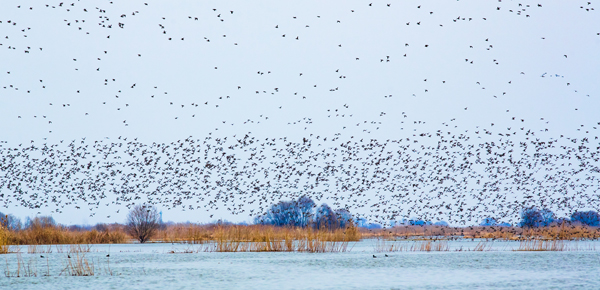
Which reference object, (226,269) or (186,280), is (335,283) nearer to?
(186,280)

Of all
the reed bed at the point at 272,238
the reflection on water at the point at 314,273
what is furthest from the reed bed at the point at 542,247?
the reed bed at the point at 272,238

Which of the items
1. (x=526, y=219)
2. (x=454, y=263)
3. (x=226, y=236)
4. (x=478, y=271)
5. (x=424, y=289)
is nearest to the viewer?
(x=424, y=289)

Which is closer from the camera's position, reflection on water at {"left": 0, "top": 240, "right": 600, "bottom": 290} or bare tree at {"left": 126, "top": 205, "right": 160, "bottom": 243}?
reflection on water at {"left": 0, "top": 240, "right": 600, "bottom": 290}

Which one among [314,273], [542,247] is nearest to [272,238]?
[314,273]

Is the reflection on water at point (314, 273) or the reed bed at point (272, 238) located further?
the reed bed at point (272, 238)

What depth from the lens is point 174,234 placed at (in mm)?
51469

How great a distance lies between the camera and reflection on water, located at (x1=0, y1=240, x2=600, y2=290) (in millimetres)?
21516

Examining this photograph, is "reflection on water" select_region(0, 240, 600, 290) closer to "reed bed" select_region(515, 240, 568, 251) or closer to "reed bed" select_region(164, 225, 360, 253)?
"reed bed" select_region(164, 225, 360, 253)

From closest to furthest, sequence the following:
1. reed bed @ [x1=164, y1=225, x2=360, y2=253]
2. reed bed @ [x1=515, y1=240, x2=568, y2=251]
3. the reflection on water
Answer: the reflection on water, reed bed @ [x1=164, y1=225, x2=360, y2=253], reed bed @ [x1=515, y1=240, x2=568, y2=251]

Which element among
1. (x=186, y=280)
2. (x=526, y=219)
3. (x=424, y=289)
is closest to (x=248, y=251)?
(x=186, y=280)

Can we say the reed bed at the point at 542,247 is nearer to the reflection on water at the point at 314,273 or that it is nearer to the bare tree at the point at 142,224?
the reflection on water at the point at 314,273

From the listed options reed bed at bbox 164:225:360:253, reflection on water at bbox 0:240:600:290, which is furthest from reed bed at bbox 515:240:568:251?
reed bed at bbox 164:225:360:253

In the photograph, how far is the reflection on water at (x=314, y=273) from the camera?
70.6 ft

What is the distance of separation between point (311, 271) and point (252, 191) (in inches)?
867
